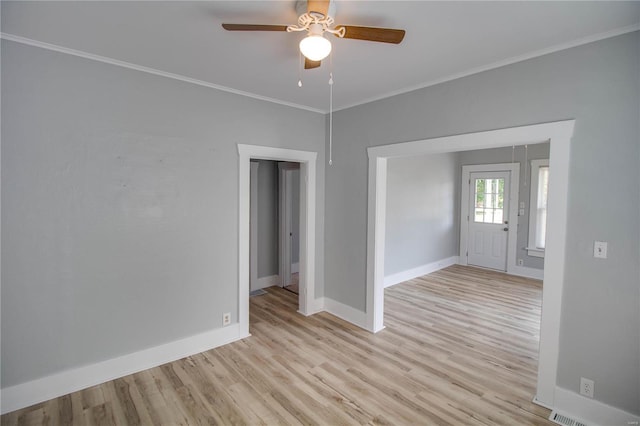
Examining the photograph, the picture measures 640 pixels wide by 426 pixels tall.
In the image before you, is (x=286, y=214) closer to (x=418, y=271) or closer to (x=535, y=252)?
(x=418, y=271)

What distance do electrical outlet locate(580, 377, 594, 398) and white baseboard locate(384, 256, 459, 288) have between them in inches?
125

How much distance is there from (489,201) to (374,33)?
5.91m

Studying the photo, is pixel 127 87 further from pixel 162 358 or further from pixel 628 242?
pixel 628 242

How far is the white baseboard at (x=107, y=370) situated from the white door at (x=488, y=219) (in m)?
5.41

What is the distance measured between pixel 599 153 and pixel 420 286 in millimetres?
3680

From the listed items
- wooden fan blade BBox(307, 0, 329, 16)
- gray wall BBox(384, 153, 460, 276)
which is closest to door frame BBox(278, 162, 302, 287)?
gray wall BBox(384, 153, 460, 276)

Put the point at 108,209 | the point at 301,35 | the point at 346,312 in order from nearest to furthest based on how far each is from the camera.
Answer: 1. the point at 301,35
2. the point at 108,209
3. the point at 346,312

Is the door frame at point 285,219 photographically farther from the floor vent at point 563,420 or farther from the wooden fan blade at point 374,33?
the floor vent at point 563,420

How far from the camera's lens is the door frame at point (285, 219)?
5.27m

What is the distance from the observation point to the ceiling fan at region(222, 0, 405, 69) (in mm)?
1607

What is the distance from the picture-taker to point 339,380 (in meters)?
2.71

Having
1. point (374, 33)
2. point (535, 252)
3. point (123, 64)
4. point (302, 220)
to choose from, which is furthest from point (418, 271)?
point (123, 64)

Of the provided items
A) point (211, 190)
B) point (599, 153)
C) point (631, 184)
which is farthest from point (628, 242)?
point (211, 190)

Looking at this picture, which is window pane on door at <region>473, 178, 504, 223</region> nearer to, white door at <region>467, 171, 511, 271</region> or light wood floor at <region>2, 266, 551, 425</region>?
white door at <region>467, 171, 511, 271</region>
